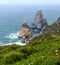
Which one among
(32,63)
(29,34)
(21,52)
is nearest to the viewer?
(32,63)

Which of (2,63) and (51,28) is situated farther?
(51,28)

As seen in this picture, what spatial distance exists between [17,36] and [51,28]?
2754cm

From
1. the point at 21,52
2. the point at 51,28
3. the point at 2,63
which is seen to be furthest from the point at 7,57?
the point at 51,28

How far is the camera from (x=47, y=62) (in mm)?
14672

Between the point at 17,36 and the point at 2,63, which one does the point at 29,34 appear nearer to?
the point at 17,36

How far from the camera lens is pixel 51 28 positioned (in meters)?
159

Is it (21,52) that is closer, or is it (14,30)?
(21,52)

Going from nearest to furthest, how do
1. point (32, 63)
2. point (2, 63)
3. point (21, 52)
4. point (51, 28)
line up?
point (32, 63), point (2, 63), point (21, 52), point (51, 28)

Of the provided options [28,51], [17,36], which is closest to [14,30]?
[17,36]

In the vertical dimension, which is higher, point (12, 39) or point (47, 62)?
point (47, 62)

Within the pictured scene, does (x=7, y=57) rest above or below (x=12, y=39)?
above

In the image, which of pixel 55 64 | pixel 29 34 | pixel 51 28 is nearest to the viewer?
pixel 55 64

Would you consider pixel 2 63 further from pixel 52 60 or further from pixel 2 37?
pixel 2 37

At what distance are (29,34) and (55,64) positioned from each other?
156699mm
